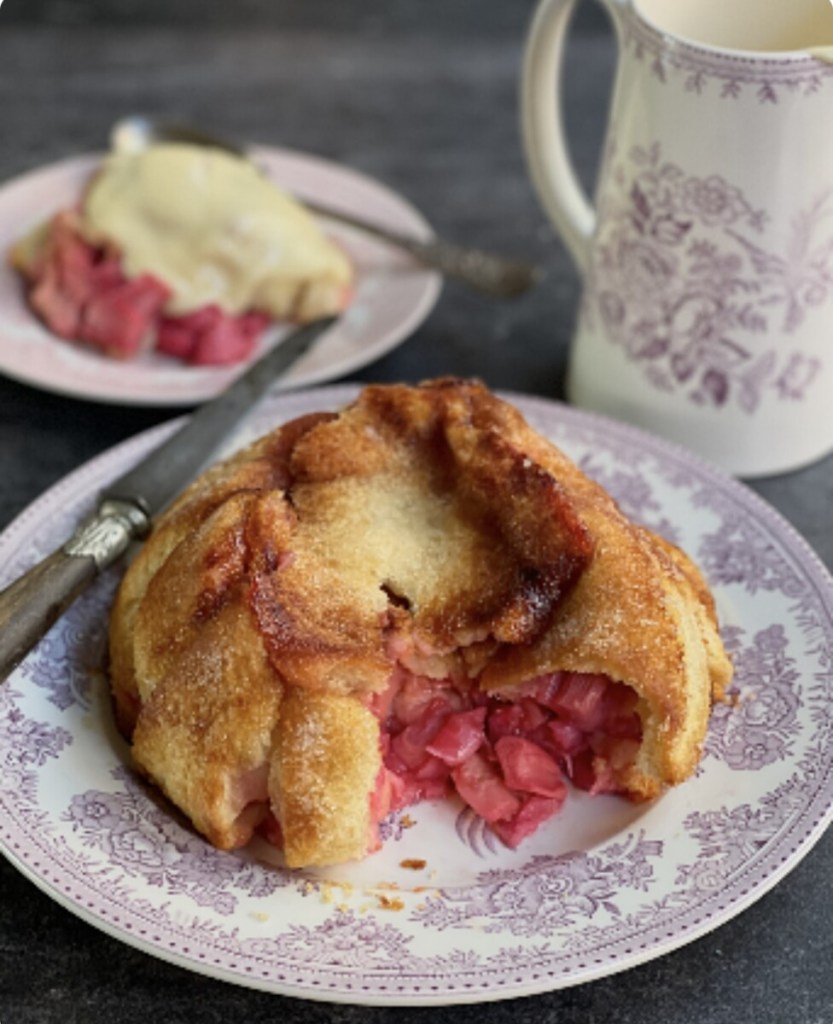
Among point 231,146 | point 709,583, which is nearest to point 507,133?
point 231,146

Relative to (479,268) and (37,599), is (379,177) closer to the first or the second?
(479,268)

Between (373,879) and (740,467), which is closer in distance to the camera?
(373,879)

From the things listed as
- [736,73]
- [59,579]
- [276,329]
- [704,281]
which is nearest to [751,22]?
[736,73]

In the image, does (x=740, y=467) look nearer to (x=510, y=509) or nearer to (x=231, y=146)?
(x=510, y=509)

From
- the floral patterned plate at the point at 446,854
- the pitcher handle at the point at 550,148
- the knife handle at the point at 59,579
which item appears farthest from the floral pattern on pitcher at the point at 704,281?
the knife handle at the point at 59,579

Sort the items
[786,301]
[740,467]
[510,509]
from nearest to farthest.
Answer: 1. [510,509]
2. [786,301]
3. [740,467]

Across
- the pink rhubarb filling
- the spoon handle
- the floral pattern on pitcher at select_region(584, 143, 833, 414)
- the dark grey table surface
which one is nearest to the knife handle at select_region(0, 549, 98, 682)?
the dark grey table surface

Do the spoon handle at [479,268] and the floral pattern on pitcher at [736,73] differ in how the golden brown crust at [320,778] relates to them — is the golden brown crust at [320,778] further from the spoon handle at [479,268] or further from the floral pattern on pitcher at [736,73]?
the spoon handle at [479,268]
